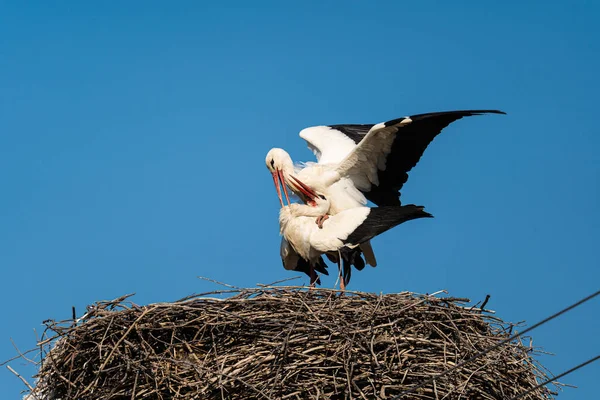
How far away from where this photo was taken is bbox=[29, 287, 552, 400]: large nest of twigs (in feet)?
20.5

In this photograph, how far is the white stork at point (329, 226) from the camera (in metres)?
8.22

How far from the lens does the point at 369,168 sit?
28.5ft

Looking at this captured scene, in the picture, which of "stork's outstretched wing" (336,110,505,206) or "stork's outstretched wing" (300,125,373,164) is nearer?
"stork's outstretched wing" (336,110,505,206)

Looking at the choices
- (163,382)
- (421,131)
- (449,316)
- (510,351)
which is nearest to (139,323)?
(163,382)

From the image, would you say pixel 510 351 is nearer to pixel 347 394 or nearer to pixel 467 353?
pixel 467 353

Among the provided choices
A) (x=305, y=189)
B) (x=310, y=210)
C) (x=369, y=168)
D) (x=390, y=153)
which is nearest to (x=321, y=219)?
(x=310, y=210)

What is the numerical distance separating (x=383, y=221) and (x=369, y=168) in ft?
2.14

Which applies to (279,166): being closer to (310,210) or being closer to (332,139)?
(310,210)

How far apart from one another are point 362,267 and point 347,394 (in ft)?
9.06

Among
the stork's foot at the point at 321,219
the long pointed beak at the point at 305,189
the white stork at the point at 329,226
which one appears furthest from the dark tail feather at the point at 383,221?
the long pointed beak at the point at 305,189

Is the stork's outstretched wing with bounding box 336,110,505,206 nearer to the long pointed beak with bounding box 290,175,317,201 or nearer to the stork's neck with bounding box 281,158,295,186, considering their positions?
the long pointed beak with bounding box 290,175,317,201

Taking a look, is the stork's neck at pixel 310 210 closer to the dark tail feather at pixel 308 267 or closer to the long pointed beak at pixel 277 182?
the long pointed beak at pixel 277 182

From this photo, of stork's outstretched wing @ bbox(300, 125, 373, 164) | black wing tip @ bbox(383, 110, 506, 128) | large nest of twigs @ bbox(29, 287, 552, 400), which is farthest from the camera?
stork's outstretched wing @ bbox(300, 125, 373, 164)

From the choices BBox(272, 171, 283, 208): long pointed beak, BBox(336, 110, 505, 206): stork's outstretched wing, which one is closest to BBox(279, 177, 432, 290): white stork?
BBox(272, 171, 283, 208): long pointed beak
